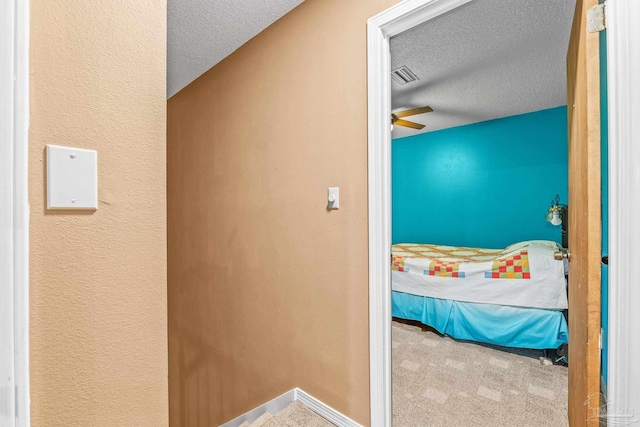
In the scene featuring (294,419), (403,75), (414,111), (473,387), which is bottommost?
Result: (473,387)

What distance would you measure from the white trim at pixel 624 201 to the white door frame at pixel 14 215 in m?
1.40

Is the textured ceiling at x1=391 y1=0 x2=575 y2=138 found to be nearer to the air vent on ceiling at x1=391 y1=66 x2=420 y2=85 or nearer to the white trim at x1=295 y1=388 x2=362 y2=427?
the air vent on ceiling at x1=391 y1=66 x2=420 y2=85

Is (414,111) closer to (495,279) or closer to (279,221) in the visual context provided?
(495,279)

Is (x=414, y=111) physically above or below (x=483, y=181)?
above

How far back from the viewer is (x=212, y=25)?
192 centimetres

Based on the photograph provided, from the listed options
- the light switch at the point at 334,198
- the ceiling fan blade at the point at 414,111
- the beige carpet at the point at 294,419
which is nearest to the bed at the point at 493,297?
the ceiling fan blade at the point at 414,111

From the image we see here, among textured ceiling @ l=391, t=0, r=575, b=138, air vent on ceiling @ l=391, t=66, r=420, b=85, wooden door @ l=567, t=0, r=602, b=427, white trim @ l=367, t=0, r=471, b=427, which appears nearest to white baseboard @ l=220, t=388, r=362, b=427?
white trim @ l=367, t=0, r=471, b=427

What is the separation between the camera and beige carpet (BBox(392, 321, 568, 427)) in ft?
5.86

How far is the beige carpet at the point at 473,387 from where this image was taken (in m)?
1.79

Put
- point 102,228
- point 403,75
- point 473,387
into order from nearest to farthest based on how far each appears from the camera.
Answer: point 102,228 < point 473,387 < point 403,75

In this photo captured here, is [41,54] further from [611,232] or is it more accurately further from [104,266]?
[611,232]

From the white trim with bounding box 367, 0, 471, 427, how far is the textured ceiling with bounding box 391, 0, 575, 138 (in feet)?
1.07

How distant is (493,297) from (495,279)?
0.51 ft

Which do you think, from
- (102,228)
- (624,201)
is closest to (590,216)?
(624,201)
